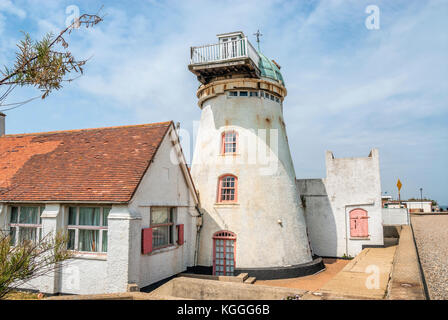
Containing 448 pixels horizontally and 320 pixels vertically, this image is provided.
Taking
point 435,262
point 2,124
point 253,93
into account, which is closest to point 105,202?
point 253,93

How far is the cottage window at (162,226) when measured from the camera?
1357cm

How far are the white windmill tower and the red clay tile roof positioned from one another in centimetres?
445

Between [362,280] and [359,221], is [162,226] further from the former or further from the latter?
[359,221]

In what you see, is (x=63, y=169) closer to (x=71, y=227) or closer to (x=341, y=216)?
(x=71, y=227)

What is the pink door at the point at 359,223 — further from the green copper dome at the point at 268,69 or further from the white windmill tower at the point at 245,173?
the green copper dome at the point at 268,69

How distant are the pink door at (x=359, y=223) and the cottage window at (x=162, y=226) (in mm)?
11933

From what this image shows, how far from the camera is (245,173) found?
17172 millimetres

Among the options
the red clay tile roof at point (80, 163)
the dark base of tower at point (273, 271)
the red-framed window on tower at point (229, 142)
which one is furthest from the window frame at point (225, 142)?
the dark base of tower at point (273, 271)

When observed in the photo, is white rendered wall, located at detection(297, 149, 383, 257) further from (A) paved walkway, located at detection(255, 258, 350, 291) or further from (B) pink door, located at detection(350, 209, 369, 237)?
(A) paved walkway, located at detection(255, 258, 350, 291)

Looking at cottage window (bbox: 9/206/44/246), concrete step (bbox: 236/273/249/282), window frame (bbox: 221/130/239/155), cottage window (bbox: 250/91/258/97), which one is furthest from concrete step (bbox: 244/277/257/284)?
cottage window (bbox: 250/91/258/97)

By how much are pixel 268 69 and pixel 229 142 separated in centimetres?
492

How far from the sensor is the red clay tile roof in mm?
12273

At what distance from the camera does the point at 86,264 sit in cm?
1205

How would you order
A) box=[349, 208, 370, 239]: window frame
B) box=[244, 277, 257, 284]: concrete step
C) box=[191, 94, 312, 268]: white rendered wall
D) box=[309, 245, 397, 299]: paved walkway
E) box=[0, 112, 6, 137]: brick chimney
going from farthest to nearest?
box=[349, 208, 370, 239]: window frame < box=[0, 112, 6, 137]: brick chimney < box=[191, 94, 312, 268]: white rendered wall < box=[244, 277, 257, 284]: concrete step < box=[309, 245, 397, 299]: paved walkway
